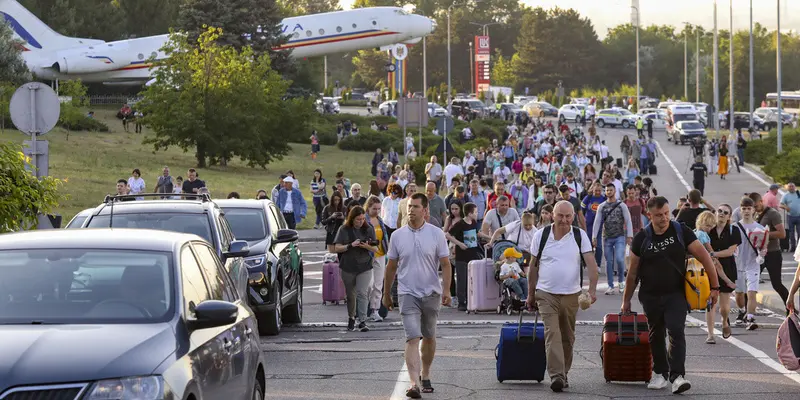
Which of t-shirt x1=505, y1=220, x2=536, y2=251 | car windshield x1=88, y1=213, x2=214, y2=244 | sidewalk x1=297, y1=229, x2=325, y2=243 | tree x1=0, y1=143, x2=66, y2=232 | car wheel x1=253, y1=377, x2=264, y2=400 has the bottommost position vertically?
sidewalk x1=297, y1=229, x2=325, y2=243

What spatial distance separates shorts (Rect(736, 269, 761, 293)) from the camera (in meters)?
16.9

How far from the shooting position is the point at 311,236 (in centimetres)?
3322

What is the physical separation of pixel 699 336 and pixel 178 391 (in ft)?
34.0

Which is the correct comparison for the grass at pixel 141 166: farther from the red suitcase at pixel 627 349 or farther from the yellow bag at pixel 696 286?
the red suitcase at pixel 627 349

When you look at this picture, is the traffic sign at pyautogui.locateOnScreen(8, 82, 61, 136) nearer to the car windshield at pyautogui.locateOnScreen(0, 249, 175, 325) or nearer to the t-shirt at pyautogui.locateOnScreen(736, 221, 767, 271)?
the t-shirt at pyautogui.locateOnScreen(736, 221, 767, 271)

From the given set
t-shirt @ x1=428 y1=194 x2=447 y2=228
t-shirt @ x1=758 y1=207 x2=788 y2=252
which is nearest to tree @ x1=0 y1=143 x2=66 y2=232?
t-shirt @ x1=758 y1=207 x2=788 y2=252

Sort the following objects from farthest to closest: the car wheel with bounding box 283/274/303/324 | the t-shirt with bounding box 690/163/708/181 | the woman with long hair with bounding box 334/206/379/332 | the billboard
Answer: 1. the billboard
2. the t-shirt with bounding box 690/163/708/181
3. the car wheel with bounding box 283/274/303/324
4. the woman with long hair with bounding box 334/206/379/332

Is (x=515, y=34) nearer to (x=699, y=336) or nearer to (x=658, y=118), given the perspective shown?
(x=658, y=118)

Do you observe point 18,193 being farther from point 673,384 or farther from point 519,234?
point 519,234

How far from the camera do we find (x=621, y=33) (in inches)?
7077

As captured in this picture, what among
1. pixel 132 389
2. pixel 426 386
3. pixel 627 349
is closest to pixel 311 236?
pixel 627 349

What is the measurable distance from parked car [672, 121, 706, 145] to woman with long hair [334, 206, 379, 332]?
64.7m

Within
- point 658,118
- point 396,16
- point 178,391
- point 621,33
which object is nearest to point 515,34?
point 621,33

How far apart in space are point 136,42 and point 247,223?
6904 cm
